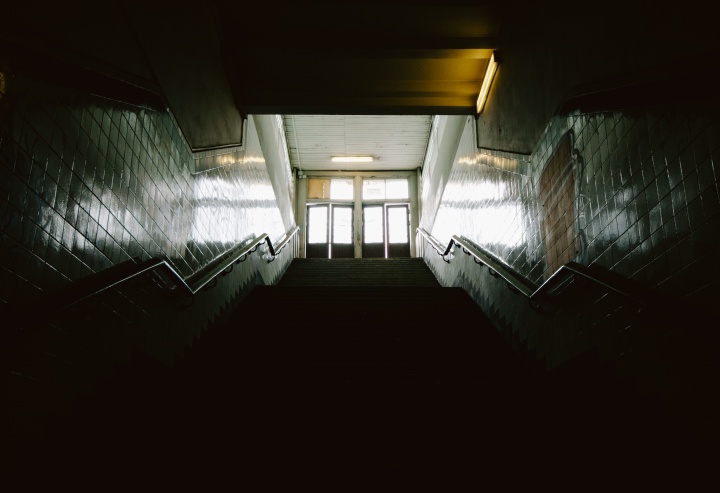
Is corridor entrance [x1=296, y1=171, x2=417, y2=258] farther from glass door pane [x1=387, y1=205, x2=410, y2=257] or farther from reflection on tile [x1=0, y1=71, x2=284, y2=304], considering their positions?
reflection on tile [x1=0, y1=71, x2=284, y2=304]

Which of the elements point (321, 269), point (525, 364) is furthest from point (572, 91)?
point (321, 269)

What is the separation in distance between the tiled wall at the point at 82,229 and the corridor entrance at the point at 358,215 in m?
10.6

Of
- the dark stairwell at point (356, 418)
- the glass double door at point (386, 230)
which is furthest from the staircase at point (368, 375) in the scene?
the glass double door at point (386, 230)

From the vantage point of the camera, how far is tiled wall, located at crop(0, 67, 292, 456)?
2.09 m

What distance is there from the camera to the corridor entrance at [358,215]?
1535 cm

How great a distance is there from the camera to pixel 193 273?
15.1ft

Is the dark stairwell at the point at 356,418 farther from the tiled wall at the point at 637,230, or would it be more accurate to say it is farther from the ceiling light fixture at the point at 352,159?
the ceiling light fixture at the point at 352,159

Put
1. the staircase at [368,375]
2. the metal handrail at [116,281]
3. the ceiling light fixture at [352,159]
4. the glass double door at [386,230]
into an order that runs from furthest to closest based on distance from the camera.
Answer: the glass double door at [386,230], the ceiling light fixture at [352,159], the staircase at [368,375], the metal handrail at [116,281]

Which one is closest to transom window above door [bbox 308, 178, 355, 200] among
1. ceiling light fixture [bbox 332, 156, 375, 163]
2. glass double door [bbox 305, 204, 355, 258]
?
glass double door [bbox 305, 204, 355, 258]

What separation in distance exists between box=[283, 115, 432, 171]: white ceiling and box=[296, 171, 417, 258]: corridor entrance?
0.47m

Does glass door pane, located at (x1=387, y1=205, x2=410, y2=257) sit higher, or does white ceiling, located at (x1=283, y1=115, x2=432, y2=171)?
white ceiling, located at (x1=283, y1=115, x2=432, y2=171)

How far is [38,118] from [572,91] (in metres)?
3.32

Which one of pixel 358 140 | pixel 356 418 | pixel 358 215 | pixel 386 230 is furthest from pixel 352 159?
pixel 356 418

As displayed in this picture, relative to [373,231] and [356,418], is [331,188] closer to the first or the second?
[373,231]
